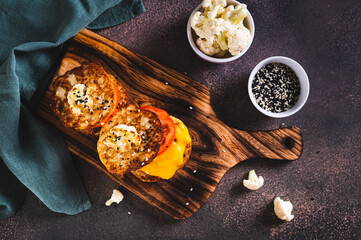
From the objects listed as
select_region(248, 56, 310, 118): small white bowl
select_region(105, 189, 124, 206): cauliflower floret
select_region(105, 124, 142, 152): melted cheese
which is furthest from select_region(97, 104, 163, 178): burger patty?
select_region(248, 56, 310, 118): small white bowl

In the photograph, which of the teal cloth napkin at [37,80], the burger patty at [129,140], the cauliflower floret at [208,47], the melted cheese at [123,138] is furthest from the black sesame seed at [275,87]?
the teal cloth napkin at [37,80]

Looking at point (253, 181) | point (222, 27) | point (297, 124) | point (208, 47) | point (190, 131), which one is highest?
point (222, 27)

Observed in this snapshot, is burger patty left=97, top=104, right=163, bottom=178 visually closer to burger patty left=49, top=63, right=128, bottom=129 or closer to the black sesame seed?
burger patty left=49, top=63, right=128, bottom=129

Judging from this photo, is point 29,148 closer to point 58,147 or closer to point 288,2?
point 58,147

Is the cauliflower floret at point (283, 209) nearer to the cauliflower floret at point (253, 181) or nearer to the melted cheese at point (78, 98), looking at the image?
the cauliflower floret at point (253, 181)

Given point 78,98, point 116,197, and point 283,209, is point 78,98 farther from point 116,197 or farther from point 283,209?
point 283,209

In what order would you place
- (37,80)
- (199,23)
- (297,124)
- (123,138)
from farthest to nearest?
(297,124) < (37,80) < (199,23) < (123,138)

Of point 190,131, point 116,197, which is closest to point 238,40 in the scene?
point 190,131

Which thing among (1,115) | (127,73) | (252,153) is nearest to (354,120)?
(252,153)
